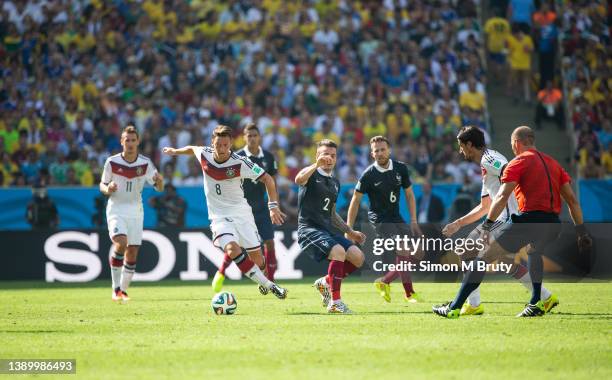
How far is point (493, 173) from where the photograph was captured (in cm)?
1340

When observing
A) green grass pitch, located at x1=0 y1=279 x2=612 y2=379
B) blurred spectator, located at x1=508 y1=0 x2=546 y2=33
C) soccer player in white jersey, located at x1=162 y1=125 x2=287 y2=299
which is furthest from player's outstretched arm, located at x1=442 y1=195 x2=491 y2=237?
blurred spectator, located at x1=508 y1=0 x2=546 y2=33

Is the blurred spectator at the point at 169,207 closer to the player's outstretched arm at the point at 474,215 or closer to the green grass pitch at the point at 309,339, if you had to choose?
the green grass pitch at the point at 309,339

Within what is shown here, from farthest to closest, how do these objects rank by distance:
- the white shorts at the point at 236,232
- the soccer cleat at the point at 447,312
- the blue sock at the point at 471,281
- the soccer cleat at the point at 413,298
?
the soccer cleat at the point at 413,298 < the white shorts at the point at 236,232 < the soccer cleat at the point at 447,312 < the blue sock at the point at 471,281

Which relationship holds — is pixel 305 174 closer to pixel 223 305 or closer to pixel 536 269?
pixel 223 305

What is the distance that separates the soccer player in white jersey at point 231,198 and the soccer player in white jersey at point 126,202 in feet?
6.97

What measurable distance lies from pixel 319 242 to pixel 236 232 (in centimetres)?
132

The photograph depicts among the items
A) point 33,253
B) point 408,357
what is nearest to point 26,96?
point 33,253

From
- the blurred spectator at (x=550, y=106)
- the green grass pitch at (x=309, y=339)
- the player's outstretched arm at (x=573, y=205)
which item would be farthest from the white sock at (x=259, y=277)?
the blurred spectator at (x=550, y=106)

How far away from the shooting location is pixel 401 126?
26.5m

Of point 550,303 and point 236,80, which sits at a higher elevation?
point 236,80

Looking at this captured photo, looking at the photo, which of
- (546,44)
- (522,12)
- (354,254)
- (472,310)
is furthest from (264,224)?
(522,12)

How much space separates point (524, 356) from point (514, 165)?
129 inches

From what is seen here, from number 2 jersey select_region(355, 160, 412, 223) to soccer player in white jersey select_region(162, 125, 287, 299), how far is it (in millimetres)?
1847

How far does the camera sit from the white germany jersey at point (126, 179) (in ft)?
53.3
